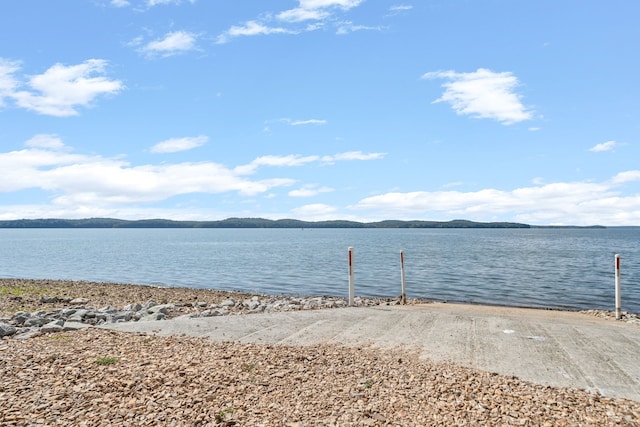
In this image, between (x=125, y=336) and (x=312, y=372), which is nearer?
(x=312, y=372)

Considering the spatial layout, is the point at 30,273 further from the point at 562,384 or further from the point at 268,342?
the point at 562,384

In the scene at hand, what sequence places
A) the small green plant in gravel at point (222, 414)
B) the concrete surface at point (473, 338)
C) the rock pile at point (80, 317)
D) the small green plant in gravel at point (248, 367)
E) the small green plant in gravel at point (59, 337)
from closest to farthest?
the small green plant in gravel at point (222, 414) → the small green plant in gravel at point (248, 367) → the concrete surface at point (473, 338) → the small green plant in gravel at point (59, 337) → the rock pile at point (80, 317)

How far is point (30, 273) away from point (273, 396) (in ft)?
127

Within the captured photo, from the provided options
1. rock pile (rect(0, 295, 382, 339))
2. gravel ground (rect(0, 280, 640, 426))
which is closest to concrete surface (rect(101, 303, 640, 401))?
gravel ground (rect(0, 280, 640, 426))

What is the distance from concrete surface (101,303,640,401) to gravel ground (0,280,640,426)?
58 cm

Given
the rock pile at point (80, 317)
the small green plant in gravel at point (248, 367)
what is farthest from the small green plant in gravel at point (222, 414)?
the rock pile at point (80, 317)

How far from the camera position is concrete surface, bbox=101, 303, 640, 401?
6.45 meters

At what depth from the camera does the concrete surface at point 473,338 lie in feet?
21.1

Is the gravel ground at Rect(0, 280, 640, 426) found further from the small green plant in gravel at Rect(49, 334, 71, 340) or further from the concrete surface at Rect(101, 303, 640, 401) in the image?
the small green plant in gravel at Rect(49, 334, 71, 340)

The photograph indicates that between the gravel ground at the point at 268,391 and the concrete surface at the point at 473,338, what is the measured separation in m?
0.58

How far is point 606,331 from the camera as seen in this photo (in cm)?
896

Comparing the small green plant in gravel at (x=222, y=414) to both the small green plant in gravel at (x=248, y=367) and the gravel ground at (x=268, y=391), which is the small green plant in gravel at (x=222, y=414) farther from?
the small green plant in gravel at (x=248, y=367)

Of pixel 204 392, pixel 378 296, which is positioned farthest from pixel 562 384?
pixel 378 296

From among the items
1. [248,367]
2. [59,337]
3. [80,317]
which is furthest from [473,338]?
[80,317]
